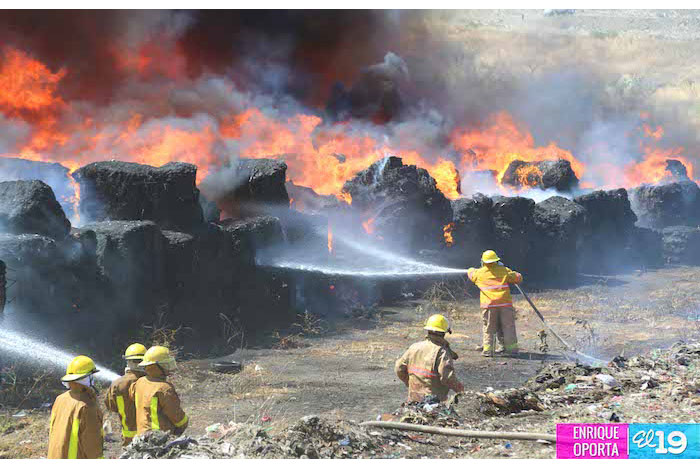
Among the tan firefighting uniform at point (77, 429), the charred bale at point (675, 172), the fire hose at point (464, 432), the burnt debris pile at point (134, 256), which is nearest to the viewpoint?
the tan firefighting uniform at point (77, 429)

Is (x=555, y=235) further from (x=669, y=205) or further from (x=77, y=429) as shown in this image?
(x=77, y=429)

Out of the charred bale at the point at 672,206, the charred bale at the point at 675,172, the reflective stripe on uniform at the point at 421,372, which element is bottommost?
the reflective stripe on uniform at the point at 421,372

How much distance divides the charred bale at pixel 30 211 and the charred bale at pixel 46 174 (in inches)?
138

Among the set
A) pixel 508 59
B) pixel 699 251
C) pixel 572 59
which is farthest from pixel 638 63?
pixel 699 251

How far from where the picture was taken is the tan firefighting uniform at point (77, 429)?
484 centimetres

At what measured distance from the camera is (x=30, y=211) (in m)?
10.1

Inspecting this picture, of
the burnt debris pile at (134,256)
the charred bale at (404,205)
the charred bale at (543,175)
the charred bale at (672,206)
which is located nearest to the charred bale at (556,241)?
the charred bale at (404,205)

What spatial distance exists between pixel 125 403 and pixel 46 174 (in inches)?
386

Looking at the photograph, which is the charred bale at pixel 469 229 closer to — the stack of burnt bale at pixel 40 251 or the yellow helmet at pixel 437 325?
the stack of burnt bale at pixel 40 251

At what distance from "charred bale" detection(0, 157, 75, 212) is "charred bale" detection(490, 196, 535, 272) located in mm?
11228

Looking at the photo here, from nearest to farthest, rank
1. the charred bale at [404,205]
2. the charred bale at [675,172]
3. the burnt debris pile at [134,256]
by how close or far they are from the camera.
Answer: the burnt debris pile at [134,256] < the charred bale at [404,205] < the charred bale at [675,172]

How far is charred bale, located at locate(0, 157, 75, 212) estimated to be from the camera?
13641mm

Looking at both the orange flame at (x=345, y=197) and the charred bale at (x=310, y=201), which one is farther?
the orange flame at (x=345, y=197)

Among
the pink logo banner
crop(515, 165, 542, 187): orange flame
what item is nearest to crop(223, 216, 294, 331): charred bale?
the pink logo banner
